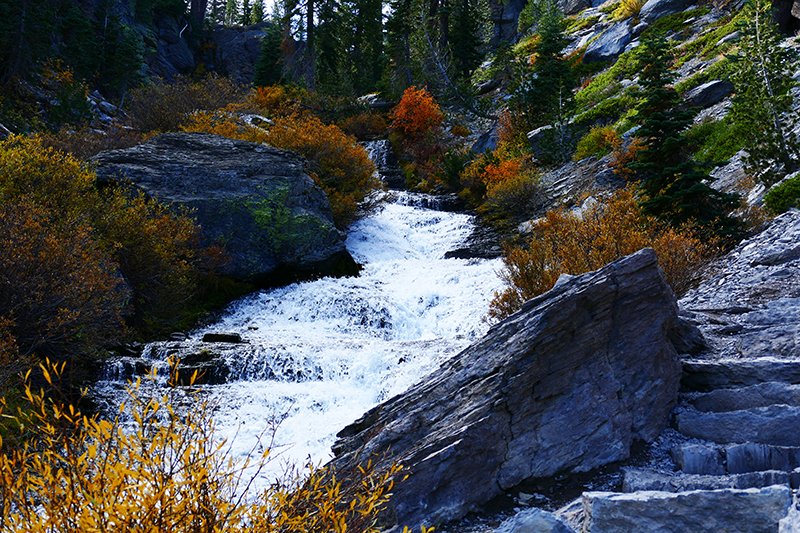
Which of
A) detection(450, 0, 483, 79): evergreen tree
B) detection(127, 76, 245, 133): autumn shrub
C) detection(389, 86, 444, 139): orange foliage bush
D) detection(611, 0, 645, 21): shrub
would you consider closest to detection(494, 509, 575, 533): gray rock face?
detection(127, 76, 245, 133): autumn shrub

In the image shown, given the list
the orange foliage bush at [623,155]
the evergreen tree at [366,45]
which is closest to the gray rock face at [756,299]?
the orange foliage bush at [623,155]

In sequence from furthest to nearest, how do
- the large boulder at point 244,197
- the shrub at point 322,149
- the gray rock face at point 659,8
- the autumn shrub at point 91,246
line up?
the gray rock face at point 659,8
the shrub at point 322,149
the large boulder at point 244,197
the autumn shrub at point 91,246

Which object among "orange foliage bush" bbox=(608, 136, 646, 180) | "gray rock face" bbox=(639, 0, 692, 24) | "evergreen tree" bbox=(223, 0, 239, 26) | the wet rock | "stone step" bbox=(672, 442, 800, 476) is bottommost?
the wet rock

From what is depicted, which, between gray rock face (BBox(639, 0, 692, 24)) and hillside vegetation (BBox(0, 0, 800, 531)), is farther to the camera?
gray rock face (BBox(639, 0, 692, 24))

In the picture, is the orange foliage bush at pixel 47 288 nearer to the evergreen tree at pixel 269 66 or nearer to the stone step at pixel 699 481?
the stone step at pixel 699 481

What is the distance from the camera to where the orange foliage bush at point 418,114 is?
107 ft

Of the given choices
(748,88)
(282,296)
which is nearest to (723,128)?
(748,88)

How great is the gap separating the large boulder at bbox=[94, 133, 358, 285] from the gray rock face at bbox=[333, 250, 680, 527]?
413 inches

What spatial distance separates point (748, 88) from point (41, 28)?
36.7 meters

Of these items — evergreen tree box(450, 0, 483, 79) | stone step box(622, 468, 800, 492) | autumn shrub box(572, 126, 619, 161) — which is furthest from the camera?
evergreen tree box(450, 0, 483, 79)

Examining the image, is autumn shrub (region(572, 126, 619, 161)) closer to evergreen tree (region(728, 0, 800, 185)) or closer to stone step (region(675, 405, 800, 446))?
evergreen tree (region(728, 0, 800, 185))

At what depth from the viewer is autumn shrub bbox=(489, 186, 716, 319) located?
32.1ft

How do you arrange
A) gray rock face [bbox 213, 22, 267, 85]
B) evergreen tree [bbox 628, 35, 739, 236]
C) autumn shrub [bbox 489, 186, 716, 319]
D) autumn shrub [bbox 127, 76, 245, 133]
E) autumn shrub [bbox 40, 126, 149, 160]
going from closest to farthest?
autumn shrub [bbox 489, 186, 716, 319] < evergreen tree [bbox 628, 35, 739, 236] < autumn shrub [bbox 40, 126, 149, 160] < autumn shrub [bbox 127, 76, 245, 133] < gray rock face [bbox 213, 22, 267, 85]

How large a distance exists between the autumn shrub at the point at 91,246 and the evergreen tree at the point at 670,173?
40.8 feet
